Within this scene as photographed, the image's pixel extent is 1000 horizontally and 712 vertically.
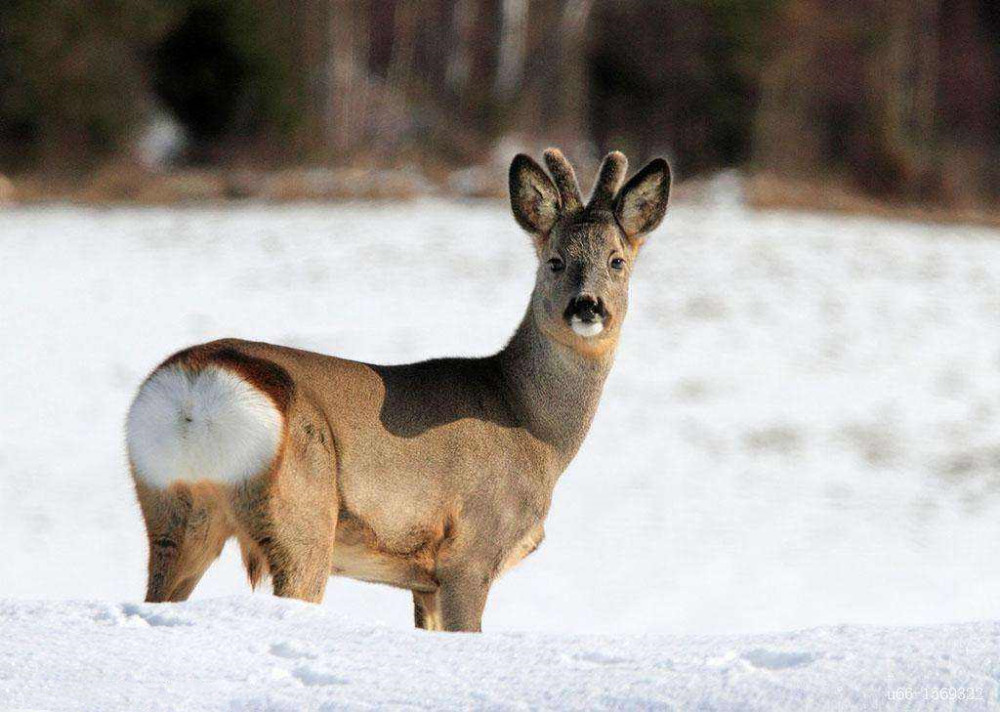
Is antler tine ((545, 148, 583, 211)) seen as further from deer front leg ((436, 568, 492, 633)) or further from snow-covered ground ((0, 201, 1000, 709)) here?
snow-covered ground ((0, 201, 1000, 709))

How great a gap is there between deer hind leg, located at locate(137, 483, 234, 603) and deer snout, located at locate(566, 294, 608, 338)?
156 cm

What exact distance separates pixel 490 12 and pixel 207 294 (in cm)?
2324

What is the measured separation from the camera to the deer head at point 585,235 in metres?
6.03

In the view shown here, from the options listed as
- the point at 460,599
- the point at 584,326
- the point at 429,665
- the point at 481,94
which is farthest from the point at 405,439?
the point at 481,94

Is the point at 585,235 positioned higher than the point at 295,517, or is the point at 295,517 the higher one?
the point at 585,235

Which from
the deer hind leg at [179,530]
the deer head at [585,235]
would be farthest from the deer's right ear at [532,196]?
the deer hind leg at [179,530]

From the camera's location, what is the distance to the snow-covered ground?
4.30m

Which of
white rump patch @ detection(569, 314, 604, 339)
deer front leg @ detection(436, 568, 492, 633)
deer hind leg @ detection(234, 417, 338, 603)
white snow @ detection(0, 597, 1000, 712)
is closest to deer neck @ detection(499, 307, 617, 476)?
white rump patch @ detection(569, 314, 604, 339)

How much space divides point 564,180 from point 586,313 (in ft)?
2.60

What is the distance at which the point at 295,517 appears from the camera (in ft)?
16.7

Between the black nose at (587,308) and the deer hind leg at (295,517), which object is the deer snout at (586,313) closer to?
the black nose at (587,308)

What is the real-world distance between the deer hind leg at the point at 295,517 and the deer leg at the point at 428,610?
2.18 feet

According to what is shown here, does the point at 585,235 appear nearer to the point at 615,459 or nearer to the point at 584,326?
the point at 584,326

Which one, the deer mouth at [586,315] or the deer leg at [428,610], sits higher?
the deer mouth at [586,315]
